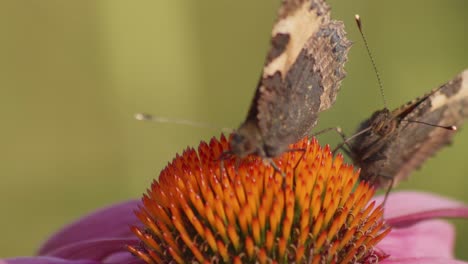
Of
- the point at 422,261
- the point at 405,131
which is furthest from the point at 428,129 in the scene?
the point at 422,261

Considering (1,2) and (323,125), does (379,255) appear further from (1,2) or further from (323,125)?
(1,2)

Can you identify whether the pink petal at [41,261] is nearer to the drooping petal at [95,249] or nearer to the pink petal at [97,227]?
the drooping petal at [95,249]

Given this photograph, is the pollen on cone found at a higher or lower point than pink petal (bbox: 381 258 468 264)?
higher

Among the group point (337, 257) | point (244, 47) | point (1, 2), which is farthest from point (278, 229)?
point (1, 2)

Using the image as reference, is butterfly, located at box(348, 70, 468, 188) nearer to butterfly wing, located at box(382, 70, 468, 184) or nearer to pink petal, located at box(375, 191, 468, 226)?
butterfly wing, located at box(382, 70, 468, 184)

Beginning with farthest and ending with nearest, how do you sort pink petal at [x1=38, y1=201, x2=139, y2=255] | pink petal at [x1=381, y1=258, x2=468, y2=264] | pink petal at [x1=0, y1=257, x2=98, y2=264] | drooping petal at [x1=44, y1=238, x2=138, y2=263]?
pink petal at [x1=38, y1=201, x2=139, y2=255] < drooping petal at [x1=44, y1=238, x2=138, y2=263] < pink petal at [x1=0, y1=257, x2=98, y2=264] < pink petal at [x1=381, y1=258, x2=468, y2=264]

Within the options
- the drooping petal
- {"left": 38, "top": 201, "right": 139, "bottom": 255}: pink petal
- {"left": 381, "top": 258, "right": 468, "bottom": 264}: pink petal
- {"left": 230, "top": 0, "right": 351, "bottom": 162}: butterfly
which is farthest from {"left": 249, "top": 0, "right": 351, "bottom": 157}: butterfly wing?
{"left": 38, "top": 201, "right": 139, "bottom": 255}: pink petal
